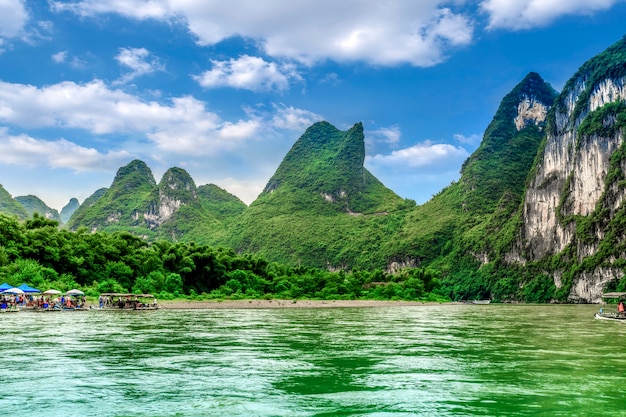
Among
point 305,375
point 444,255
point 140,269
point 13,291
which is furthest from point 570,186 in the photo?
point 305,375

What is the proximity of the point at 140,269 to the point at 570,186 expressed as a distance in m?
117

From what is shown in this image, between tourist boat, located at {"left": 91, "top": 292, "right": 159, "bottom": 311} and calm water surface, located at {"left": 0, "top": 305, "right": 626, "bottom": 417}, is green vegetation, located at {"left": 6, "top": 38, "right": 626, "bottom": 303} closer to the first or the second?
tourist boat, located at {"left": 91, "top": 292, "right": 159, "bottom": 311}

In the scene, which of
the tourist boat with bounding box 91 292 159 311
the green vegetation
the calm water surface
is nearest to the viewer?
the calm water surface

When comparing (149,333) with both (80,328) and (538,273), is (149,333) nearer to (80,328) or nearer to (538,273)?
(80,328)

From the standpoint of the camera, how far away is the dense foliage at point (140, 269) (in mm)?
63406

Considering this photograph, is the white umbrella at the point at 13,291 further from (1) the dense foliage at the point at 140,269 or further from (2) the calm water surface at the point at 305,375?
(2) the calm water surface at the point at 305,375

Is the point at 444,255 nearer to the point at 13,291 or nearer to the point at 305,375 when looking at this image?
the point at 13,291

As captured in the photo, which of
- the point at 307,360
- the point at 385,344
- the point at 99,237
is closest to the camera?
the point at 307,360

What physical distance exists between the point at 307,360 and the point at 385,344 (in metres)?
6.72

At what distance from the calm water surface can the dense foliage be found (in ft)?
126

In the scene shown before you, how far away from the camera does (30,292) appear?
49125mm

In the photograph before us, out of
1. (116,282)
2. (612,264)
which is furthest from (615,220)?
(116,282)

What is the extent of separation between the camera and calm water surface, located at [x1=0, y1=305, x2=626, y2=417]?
40.1 ft

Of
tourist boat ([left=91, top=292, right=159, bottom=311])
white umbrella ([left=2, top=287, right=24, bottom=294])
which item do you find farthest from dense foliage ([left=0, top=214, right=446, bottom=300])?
white umbrella ([left=2, top=287, right=24, bottom=294])
